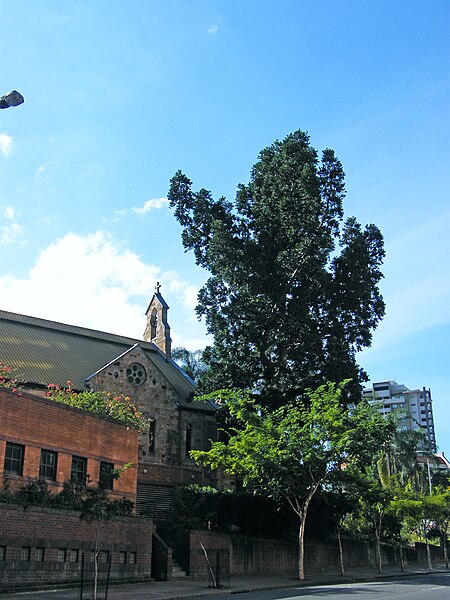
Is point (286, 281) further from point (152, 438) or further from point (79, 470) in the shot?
point (79, 470)

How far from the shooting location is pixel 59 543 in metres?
18.7

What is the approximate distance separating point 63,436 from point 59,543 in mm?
3493

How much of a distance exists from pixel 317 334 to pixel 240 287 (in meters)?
5.26

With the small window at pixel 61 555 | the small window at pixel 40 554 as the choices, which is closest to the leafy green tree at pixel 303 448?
the small window at pixel 61 555

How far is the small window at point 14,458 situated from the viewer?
746 inches

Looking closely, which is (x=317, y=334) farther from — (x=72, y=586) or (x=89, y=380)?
(x=72, y=586)

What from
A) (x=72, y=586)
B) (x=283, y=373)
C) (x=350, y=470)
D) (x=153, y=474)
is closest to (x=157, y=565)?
(x=72, y=586)

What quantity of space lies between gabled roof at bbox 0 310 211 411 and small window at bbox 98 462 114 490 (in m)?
11.3

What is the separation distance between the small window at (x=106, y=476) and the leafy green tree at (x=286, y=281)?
14.4 metres

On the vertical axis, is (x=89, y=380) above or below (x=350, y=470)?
above

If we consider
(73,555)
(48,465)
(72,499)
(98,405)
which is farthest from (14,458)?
(98,405)

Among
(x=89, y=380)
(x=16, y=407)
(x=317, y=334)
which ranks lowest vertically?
(x=16, y=407)

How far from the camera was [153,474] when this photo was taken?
1404 inches

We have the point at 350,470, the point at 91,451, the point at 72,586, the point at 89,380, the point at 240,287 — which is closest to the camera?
the point at 72,586
